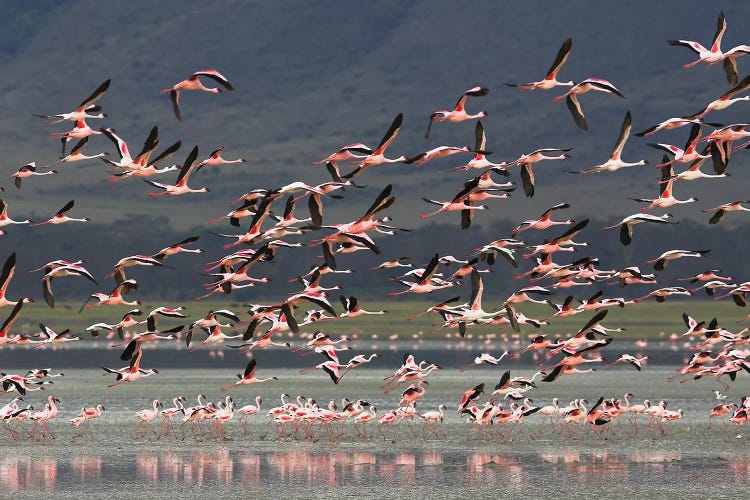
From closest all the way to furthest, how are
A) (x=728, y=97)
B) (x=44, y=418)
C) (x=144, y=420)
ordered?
(x=728, y=97) < (x=44, y=418) < (x=144, y=420)

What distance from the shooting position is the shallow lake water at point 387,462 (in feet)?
99.8

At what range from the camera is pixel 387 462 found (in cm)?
3497

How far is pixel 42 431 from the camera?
136 feet

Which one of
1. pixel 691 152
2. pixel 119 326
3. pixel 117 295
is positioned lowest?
pixel 119 326

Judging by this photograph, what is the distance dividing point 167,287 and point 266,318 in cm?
15689

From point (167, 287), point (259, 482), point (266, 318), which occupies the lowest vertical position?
point (259, 482)

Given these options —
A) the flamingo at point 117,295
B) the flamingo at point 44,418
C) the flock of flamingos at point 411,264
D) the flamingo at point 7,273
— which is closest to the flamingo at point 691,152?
the flock of flamingos at point 411,264

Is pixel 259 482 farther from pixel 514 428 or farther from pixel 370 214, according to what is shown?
pixel 514 428

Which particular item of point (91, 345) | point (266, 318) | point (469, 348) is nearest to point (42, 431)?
point (266, 318)

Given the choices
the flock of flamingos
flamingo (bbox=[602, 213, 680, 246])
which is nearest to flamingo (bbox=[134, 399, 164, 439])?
the flock of flamingos

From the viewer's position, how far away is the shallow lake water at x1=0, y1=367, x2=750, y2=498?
99.8 ft

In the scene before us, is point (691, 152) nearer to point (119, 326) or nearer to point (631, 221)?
point (631, 221)

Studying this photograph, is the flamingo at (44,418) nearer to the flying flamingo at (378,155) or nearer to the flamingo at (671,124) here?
the flying flamingo at (378,155)

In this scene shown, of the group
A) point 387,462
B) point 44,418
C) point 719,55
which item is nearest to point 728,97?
point 719,55
